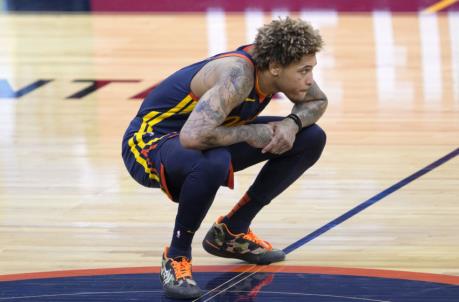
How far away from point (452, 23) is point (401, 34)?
0.83m

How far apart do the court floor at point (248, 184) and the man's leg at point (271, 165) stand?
22cm

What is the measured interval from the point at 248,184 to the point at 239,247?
1.60m

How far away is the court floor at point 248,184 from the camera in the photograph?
479cm

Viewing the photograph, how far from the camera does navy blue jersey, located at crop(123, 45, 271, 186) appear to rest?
15.6 ft

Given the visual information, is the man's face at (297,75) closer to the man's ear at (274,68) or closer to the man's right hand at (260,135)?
the man's ear at (274,68)

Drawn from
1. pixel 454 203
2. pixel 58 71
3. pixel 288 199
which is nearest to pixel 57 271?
pixel 288 199

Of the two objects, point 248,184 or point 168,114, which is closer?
point 168,114

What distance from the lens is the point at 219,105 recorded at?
452cm

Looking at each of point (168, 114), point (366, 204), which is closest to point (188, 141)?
point (168, 114)

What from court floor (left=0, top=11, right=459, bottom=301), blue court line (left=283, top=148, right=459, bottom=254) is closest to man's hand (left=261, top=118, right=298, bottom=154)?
court floor (left=0, top=11, right=459, bottom=301)

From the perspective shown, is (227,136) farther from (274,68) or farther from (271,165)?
(271,165)

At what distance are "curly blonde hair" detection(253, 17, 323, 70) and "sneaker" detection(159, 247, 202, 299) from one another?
2.62ft

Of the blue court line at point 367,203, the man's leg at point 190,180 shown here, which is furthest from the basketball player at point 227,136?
the blue court line at point 367,203

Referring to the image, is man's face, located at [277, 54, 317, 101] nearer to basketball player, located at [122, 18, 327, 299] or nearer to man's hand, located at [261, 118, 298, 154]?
basketball player, located at [122, 18, 327, 299]
